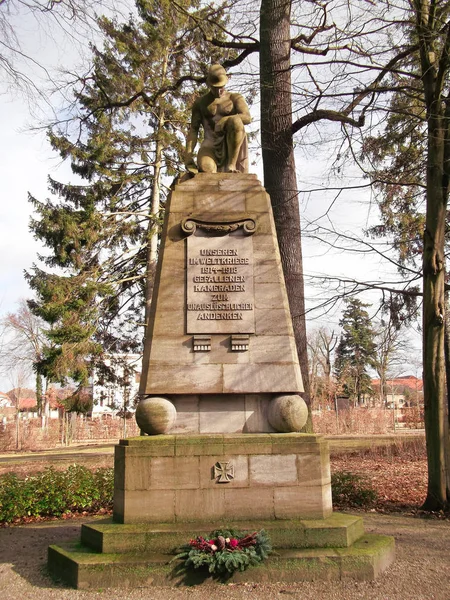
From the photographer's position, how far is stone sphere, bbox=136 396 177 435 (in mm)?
6363

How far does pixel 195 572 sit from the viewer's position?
17.7ft

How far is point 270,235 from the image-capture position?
286 inches

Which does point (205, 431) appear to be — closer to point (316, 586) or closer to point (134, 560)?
point (134, 560)

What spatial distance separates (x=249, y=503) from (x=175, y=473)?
846 millimetres

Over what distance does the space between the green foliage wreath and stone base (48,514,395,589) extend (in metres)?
0.11

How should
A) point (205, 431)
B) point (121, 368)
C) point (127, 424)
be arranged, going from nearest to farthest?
point (205, 431) < point (121, 368) < point (127, 424)

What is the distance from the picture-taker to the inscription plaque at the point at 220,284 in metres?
6.90

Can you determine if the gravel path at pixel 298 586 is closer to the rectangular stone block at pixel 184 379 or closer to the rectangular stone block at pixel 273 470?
the rectangular stone block at pixel 273 470

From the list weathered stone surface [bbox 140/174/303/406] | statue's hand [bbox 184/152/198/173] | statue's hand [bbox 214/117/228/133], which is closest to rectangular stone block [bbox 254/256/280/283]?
weathered stone surface [bbox 140/174/303/406]

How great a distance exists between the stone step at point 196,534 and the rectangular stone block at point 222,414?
1.08 metres

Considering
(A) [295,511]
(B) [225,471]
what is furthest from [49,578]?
(A) [295,511]

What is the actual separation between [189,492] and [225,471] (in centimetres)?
44

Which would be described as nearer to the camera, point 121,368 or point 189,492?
point 189,492

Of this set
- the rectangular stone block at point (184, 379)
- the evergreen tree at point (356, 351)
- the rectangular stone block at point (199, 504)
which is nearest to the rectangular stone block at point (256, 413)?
the rectangular stone block at point (184, 379)
